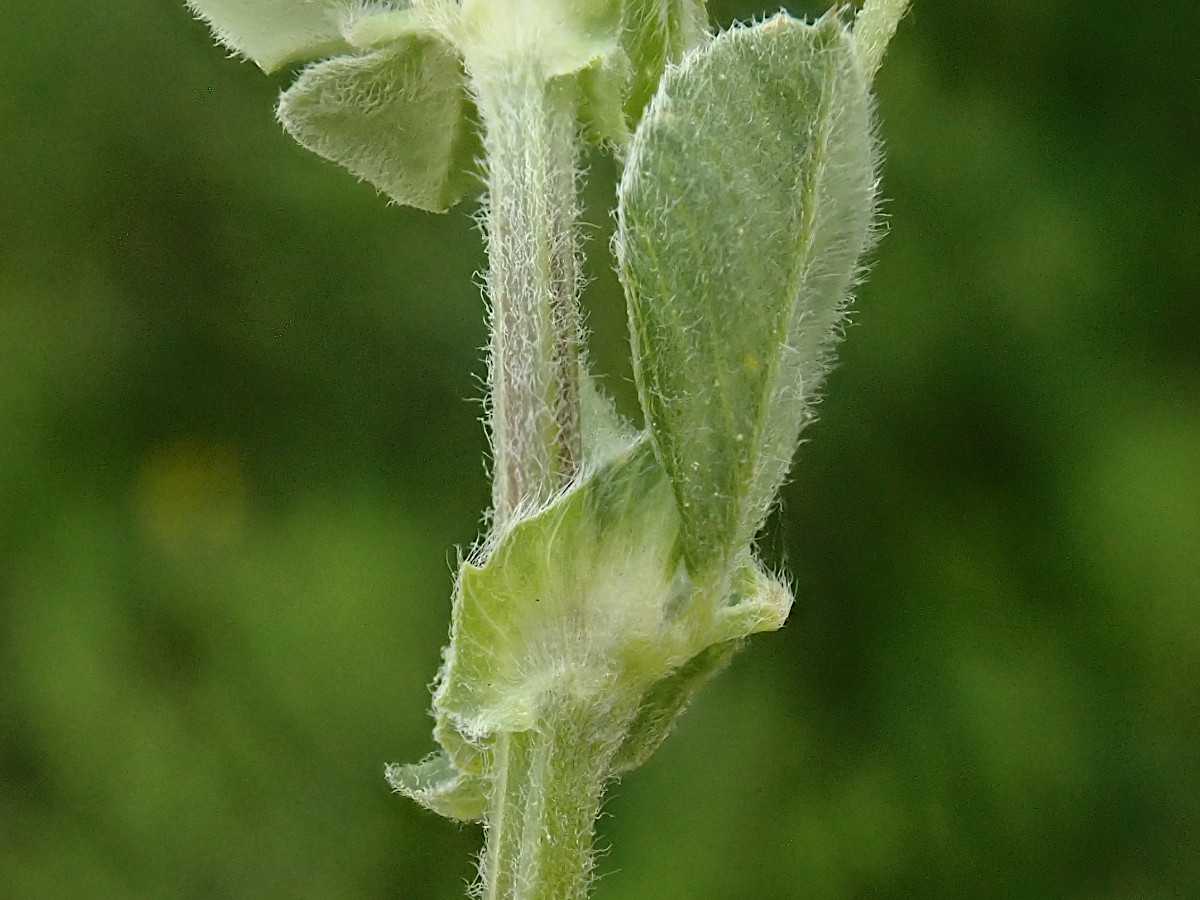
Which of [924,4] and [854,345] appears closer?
[924,4]

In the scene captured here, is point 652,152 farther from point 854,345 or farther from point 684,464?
point 854,345

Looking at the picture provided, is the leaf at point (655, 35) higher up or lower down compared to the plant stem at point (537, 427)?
higher up

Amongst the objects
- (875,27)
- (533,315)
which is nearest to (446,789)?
(533,315)

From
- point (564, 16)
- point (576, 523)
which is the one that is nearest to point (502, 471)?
point (576, 523)

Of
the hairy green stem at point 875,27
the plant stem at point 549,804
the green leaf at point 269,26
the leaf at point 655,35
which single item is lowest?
the plant stem at point 549,804

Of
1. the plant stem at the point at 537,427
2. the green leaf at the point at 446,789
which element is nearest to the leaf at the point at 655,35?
the plant stem at the point at 537,427

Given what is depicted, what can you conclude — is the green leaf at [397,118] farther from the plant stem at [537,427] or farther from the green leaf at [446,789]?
the green leaf at [446,789]
